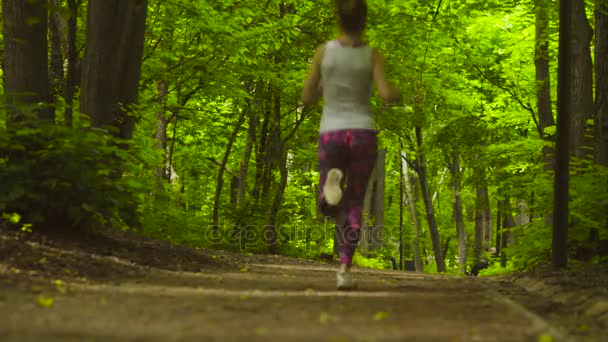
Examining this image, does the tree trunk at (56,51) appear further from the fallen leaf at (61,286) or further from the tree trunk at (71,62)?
the fallen leaf at (61,286)

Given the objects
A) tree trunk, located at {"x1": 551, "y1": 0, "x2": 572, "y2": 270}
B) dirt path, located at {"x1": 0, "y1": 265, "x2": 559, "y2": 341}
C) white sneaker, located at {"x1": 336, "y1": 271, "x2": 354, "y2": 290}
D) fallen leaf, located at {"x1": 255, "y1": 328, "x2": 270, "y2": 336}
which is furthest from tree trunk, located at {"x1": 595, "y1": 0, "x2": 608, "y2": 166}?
fallen leaf, located at {"x1": 255, "y1": 328, "x2": 270, "y2": 336}

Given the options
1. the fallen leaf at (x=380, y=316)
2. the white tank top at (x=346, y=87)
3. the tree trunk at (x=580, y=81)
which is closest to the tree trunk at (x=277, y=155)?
the tree trunk at (x=580, y=81)

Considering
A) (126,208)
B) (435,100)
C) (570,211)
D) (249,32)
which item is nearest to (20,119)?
(126,208)

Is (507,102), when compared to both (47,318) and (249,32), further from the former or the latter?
(47,318)

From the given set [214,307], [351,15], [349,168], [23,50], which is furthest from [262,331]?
[23,50]

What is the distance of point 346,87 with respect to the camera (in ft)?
23.4

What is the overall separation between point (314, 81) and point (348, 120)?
551mm

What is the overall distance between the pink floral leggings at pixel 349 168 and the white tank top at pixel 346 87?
0.29 ft

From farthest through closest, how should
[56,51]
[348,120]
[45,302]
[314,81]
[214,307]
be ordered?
[56,51] → [314,81] → [348,120] → [214,307] → [45,302]

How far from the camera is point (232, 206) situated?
17.5 m

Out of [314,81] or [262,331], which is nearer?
[262,331]

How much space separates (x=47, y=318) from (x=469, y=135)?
62.8 feet

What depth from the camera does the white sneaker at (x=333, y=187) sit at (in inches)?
Answer: 273

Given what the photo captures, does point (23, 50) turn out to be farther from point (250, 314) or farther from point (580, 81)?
point (580, 81)
